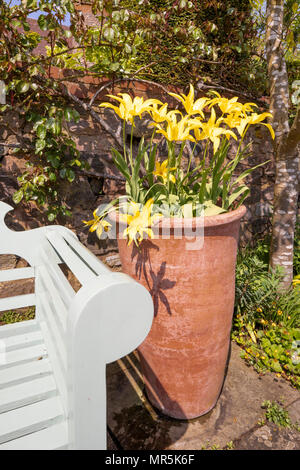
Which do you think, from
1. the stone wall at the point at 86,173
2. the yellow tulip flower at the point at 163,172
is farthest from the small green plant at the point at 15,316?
the yellow tulip flower at the point at 163,172

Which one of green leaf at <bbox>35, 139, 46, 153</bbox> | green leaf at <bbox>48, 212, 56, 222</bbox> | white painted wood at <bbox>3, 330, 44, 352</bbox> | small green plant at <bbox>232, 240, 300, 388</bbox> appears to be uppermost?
green leaf at <bbox>35, 139, 46, 153</bbox>

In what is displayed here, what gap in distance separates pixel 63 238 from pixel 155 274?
0.38m

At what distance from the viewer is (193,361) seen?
1271 mm

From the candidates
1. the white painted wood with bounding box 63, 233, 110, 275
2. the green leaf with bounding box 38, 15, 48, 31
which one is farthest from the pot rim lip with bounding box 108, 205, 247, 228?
the green leaf with bounding box 38, 15, 48, 31

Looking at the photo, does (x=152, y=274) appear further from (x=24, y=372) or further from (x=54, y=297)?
(x=24, y=372)

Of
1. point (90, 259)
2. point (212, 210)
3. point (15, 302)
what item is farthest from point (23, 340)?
point (212, 210)

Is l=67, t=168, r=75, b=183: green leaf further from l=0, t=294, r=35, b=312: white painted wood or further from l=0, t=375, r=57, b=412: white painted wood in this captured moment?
l=0, t=375, r=57, b=412: white painted wood

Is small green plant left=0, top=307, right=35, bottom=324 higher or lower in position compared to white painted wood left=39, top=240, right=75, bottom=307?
lower

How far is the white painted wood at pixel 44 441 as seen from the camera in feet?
2.36

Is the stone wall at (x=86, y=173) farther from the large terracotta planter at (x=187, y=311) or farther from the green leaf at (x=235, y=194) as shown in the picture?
the green leaf at (x=235, y=194)

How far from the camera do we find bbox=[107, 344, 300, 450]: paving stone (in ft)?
4.02

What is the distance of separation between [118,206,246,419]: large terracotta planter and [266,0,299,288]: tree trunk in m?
0.95

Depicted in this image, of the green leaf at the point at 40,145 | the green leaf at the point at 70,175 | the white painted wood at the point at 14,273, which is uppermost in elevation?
the green leaf at the point at 40,145
